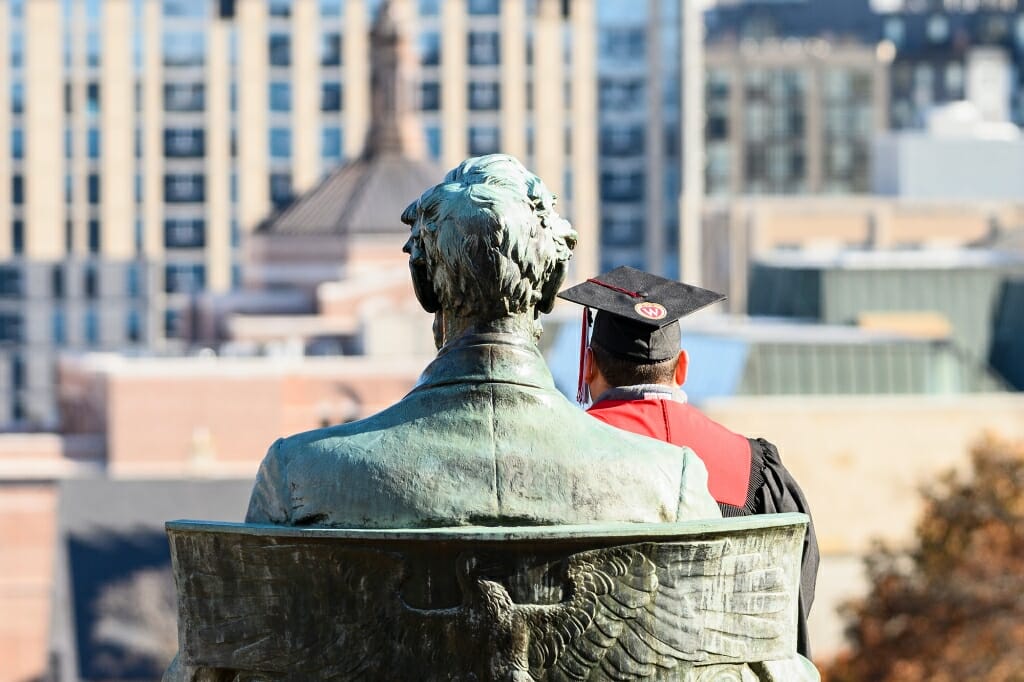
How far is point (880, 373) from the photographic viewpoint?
74.3m

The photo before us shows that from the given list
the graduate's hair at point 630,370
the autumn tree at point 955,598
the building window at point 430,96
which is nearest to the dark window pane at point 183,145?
the building window at point 430,96

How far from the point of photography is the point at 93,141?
153375mm

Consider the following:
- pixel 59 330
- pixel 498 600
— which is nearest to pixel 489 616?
pixel 498 600

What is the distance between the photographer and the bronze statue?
19.9 feet

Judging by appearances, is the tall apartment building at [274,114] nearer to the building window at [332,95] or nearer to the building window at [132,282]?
the building window at [332,95]

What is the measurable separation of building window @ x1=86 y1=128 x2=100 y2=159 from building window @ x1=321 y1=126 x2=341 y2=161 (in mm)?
10872

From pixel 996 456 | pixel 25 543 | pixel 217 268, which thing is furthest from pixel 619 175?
pixel 996 456

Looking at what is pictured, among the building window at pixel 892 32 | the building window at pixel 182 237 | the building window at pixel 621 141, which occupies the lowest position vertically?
the building window at pixel 182 237

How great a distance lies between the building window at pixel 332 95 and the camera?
156 meters

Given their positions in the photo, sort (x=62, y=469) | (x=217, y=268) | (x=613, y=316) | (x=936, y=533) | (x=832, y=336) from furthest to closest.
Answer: (x=217, y=268), (x=62, y=469), (x=832, y=336), (x=936, y=533), (x=613, y=316)

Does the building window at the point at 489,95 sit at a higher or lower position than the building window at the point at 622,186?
higher

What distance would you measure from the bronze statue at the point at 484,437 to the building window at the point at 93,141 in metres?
149

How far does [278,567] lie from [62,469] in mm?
80802

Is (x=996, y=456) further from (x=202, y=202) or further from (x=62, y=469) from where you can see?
(x=202, y=202)
